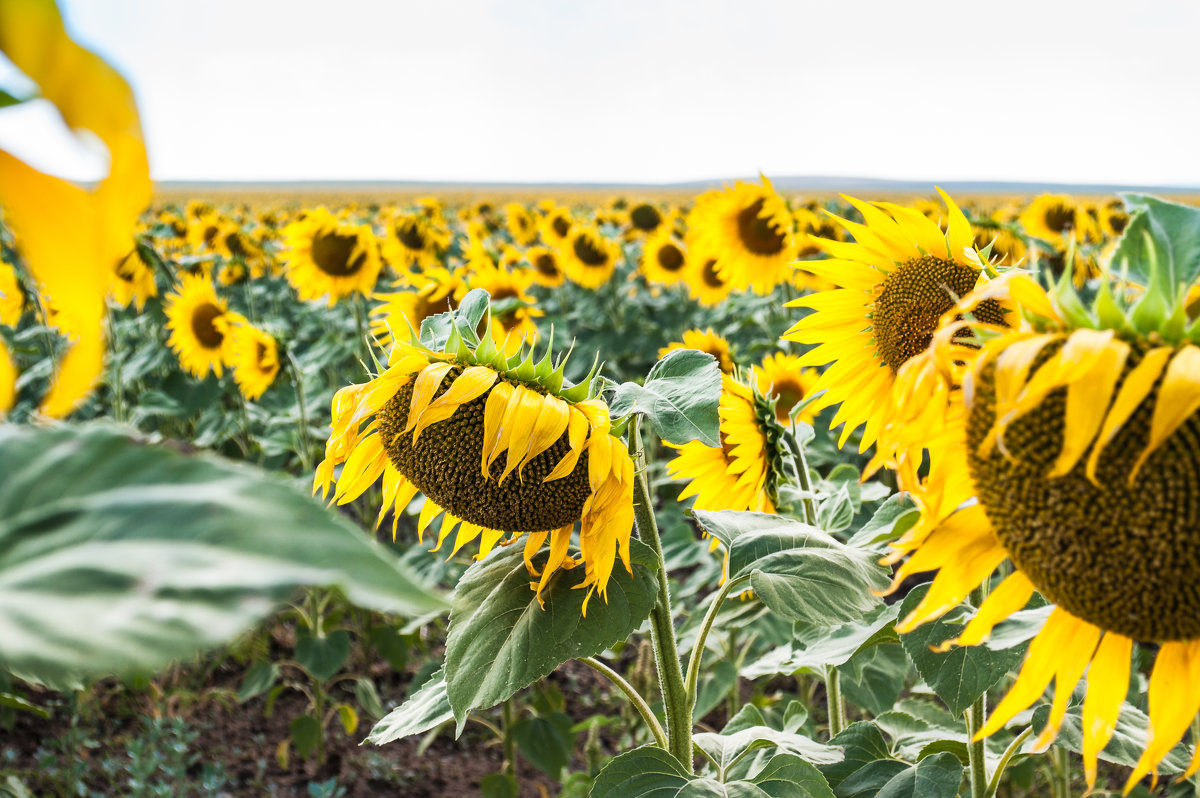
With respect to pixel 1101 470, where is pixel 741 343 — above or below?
below

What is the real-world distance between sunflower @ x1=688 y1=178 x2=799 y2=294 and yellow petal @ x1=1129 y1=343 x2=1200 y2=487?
279 centimetres

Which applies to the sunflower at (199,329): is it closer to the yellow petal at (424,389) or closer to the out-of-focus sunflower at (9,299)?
the out-of-focus sunflower at (9,299)

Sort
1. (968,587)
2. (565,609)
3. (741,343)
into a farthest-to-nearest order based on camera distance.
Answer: (741,343)
(565,609)
(968,587)

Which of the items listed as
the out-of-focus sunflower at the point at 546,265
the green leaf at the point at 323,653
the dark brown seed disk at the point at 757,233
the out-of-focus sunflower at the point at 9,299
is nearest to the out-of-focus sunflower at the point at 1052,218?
the dark brown seed disk at the point at 757,233

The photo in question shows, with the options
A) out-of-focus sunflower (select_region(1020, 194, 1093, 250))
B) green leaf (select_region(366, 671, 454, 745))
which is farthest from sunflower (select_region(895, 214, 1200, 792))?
out-of-focus sunflower (select_region(1020, 194, 1093, 250))

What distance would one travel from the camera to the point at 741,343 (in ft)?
14.6

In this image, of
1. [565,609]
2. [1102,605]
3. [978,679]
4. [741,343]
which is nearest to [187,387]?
[741,343]

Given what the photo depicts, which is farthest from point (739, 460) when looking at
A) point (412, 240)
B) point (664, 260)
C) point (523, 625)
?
point (664, 260)

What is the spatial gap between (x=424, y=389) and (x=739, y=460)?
2.26 ft

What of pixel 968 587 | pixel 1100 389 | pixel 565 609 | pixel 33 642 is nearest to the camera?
pixel 33 642

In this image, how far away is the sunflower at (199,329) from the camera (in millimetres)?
3443

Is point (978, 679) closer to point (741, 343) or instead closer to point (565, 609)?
point (565, 609)

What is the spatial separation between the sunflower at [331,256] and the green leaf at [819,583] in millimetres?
2957

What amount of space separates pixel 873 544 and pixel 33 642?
1.05 m
